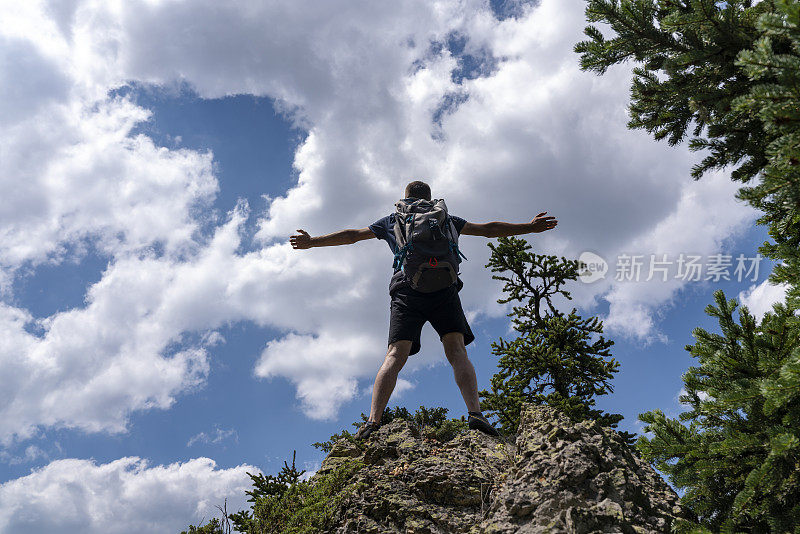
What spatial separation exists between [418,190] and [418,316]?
6.78 ft

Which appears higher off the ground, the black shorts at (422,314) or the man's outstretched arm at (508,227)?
the man's outstretched arm at (508,227)

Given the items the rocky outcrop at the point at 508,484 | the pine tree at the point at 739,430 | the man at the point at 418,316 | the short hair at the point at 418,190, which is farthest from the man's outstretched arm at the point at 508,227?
the pine tree at the point at 739,430

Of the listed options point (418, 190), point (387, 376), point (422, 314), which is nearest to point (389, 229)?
point (418, 190)

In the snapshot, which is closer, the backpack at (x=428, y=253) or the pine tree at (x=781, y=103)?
the pine tree at (x=781, y=103)

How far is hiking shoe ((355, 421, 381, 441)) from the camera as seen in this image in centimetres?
672

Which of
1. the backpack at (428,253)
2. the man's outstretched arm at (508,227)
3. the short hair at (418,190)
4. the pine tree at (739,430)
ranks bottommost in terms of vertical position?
the pine tree at (739,430)

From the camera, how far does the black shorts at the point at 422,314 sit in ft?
23.9

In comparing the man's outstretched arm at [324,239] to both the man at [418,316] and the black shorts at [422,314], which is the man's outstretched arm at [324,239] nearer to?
the man at [418,316]

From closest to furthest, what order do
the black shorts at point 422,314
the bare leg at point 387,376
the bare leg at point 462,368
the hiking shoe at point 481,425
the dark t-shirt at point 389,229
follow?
the hiking shoe at point 481,425
the bare leg at point 387,376
the bare leg at point 462,368
the black shorts at point 422,314
the dark t-shirt at point 389,229

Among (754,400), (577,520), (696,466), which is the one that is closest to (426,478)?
(577,520)

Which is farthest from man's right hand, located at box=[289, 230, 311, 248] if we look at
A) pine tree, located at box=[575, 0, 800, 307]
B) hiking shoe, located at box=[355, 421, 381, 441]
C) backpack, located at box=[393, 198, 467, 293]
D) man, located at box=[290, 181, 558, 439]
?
pine tree, located at box=[575, 0, 800, 307]

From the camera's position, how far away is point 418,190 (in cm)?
820

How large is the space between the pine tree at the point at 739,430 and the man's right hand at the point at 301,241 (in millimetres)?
5491

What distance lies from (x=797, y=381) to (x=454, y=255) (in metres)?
4.61
